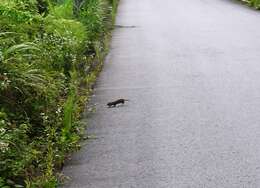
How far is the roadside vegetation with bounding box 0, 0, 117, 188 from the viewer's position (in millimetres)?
6079

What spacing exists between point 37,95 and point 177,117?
2.54 m

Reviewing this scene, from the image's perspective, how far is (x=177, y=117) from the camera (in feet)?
30.1

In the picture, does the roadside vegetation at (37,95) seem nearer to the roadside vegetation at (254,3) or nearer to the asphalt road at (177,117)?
the asphalt road at (177,117)

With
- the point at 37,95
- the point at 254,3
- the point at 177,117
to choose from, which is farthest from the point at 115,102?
the point at 254,3

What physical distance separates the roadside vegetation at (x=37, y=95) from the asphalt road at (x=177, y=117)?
0.37 meters

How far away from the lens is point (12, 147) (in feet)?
20.1

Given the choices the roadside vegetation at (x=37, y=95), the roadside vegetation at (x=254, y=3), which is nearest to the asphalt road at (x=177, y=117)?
the roadside vegetation at (x=37, y=95)

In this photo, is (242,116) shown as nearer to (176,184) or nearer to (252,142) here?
(252,142)

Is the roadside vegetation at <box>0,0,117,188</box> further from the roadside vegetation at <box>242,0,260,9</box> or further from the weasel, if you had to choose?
the roadside vegetation at <box>242,0,260,9</box>

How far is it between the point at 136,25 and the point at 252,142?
1510 cm

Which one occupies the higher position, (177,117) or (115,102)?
(177,117)

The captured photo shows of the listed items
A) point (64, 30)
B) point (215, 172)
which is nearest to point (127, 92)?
point (64, 30)

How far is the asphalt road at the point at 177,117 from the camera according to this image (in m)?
6.76

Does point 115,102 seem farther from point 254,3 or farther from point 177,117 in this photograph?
point 254,3
